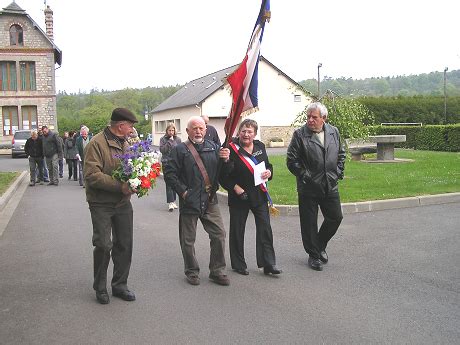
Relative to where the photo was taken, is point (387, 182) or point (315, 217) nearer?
point (315, 217)

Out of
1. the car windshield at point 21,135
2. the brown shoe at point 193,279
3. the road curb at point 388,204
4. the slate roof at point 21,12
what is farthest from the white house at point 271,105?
the brown shoe at point 193,279

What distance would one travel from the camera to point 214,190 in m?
5.87

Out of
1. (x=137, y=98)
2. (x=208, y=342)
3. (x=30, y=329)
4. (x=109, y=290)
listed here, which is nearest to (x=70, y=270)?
(x=109, y=290)

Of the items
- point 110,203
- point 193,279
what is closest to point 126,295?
point 193,279

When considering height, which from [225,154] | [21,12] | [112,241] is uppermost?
[21,12]

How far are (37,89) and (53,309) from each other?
4091 cm

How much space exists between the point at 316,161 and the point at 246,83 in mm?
1369

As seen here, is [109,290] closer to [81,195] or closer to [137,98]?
[81,195]

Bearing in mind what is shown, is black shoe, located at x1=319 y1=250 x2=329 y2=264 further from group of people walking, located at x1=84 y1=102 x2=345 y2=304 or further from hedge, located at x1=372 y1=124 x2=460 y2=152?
hedge, located at x1=372 y1=124 x2=460 y2=152

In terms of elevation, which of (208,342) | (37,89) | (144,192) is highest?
(37,89)

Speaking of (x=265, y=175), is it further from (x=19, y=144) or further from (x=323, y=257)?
(x=19, y=144)

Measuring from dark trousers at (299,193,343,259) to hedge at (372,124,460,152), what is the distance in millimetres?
19180

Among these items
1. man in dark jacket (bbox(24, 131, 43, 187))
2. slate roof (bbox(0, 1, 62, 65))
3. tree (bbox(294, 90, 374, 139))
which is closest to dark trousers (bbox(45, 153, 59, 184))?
man in dark jacket (bbox(24, 131, 43, 187))

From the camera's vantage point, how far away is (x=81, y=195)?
45.7ft
